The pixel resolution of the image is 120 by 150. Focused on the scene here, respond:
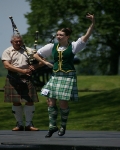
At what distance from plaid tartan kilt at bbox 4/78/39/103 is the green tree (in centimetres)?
3458

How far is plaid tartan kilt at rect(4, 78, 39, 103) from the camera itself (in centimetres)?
1236

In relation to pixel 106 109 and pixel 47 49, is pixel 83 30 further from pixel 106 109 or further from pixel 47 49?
pixel 47 49

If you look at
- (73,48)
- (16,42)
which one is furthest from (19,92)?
(73,48)

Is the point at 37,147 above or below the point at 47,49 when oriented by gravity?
below

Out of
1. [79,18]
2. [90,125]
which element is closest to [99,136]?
[90,125]

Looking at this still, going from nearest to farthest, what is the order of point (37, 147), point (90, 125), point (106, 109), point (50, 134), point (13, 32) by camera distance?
point (37, 147), point (50, 134), point (13, 32), point (90, 125), point (106, 109)

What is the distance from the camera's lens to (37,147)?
8758mm

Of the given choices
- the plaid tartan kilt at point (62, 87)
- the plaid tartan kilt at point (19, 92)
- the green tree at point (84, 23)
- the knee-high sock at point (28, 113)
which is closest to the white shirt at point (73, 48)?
the plaid tartan kilt at point (62, 87)

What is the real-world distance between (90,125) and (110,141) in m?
6.58

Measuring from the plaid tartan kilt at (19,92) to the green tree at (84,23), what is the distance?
34.6 meters

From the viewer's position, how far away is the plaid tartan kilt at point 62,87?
10.3m

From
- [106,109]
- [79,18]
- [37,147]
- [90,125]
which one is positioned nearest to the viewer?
[37,147]

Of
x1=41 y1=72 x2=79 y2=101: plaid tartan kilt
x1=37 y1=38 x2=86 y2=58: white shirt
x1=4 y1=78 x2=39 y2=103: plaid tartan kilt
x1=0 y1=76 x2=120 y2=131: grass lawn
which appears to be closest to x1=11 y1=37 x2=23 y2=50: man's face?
x1=4 y1=78 x2=39 y2=103: plaid tartan kilt

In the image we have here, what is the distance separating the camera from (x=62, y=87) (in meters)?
10.3
